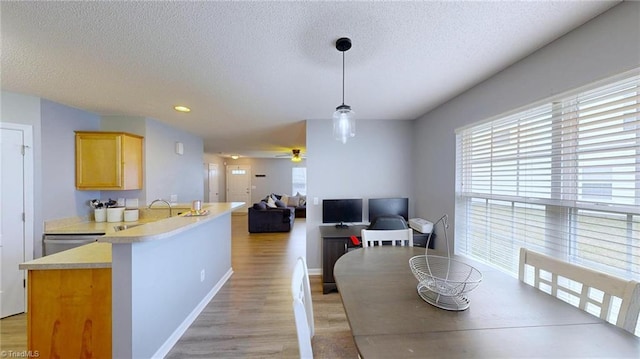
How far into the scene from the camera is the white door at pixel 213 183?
871 cm

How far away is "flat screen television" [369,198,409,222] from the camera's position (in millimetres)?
3475

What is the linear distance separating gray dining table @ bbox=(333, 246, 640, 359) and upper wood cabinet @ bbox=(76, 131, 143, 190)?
11.2ft

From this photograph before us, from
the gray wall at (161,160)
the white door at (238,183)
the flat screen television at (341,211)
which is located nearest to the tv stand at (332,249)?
the flat screen television at (341,211)

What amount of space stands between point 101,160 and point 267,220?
153 inches

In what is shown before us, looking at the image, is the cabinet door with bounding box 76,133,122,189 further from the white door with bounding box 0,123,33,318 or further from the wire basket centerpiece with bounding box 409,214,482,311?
the wire basket centerpiece with bounding box 409,214,482,311

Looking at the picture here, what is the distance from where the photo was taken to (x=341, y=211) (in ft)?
11.4

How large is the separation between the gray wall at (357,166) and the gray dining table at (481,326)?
7.36 ft

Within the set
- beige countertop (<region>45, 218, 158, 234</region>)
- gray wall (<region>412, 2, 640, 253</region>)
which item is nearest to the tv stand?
gray wall (<region>412, 2, 640, 253</region>)

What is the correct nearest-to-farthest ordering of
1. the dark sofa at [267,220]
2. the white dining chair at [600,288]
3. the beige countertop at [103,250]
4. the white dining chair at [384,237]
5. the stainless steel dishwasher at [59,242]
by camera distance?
the white dining chair at [600,288]
the beige countertop at [103,250]
the white dining chair at [384,237]
the stainless steel dishwasher at [59,242]
the dark sofa at [267,220]

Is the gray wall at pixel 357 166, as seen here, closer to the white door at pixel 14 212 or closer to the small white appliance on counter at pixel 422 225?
the small white appliance on counter at pixel 422 225

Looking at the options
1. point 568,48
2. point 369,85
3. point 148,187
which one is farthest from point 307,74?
point 148,187

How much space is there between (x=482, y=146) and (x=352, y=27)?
1775 millimetres

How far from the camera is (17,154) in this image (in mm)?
2445

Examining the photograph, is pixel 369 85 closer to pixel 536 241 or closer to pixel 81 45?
pixel 536 241
